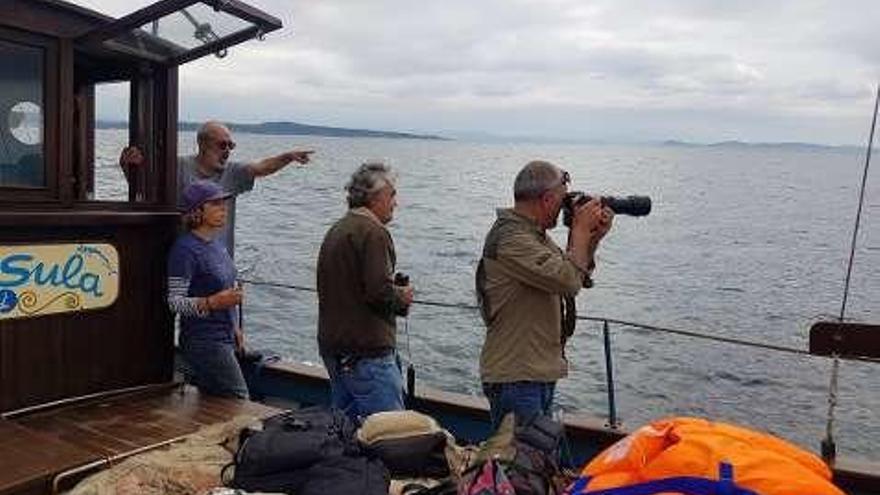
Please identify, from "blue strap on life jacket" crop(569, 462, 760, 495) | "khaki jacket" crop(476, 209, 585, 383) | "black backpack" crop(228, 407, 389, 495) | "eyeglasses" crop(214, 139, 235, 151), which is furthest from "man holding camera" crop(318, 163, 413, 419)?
"blue strap on life jacket" crop(569, 462, 760, 495)

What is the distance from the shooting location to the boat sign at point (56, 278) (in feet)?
15.0

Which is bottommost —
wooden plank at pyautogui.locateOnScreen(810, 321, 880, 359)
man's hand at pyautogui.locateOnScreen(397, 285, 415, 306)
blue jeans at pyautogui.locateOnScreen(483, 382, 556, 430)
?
blue jeans at pyautogui.locateOnScreen(483, 382, 556, 430)

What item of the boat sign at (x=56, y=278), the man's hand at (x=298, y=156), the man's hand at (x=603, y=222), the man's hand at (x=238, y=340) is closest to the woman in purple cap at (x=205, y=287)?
the man's hand at (x=238, y=340)

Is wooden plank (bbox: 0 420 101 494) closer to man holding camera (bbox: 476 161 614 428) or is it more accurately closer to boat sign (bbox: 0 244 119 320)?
boat sign (bbox: 0 244 119 320)

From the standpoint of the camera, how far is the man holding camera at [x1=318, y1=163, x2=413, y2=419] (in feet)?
14.0

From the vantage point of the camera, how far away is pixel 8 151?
180 inches

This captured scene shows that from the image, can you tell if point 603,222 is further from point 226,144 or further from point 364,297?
point 226,144

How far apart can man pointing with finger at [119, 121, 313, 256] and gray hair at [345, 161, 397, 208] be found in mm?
1316

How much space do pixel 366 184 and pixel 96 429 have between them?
1.85m

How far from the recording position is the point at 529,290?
3.97 m

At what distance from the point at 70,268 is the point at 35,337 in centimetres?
41

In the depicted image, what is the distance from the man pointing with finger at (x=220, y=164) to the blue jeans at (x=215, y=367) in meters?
0.86

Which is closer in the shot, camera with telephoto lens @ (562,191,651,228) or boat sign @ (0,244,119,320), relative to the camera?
camera with telephoto lens @ (562,191,651,228)

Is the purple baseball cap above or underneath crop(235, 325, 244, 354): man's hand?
above
